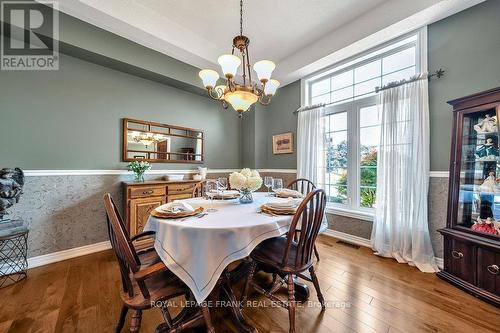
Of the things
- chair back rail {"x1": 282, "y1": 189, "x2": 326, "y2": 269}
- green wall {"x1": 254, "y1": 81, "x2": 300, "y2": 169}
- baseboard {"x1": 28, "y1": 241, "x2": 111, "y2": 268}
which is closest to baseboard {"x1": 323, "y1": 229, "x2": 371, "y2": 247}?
green wall {"x1": 254, "y1": 81, "x2": 300, "y2": 169}

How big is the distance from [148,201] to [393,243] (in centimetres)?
322

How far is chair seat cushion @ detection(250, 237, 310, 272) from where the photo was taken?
1.35 metres

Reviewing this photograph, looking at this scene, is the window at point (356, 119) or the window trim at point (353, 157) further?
the window trim at point (353, 157)

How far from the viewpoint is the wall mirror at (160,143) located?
9.81ft

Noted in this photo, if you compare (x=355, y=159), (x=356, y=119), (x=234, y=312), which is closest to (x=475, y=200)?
(x=355, y=159)

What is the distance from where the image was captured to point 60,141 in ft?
8.05

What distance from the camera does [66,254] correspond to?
242 cm

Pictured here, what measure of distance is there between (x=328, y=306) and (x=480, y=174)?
75.1 inches

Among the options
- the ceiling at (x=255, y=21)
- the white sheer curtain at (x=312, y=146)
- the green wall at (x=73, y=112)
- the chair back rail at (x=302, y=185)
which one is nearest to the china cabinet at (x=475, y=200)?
the ceiling at (x=255, y=21)

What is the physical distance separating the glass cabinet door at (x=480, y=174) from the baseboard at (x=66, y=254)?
4.20 m

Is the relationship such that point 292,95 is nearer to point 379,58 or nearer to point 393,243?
point 379,58

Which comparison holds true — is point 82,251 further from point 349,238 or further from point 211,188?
point 349,238

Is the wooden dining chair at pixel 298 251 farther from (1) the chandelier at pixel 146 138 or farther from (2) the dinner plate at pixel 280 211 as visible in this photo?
(1) the chandelier at pixel 146 138

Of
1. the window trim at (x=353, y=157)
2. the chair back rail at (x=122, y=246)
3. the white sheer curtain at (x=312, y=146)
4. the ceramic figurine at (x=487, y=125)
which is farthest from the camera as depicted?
the white sheer curtain at (x=312, y=146)
